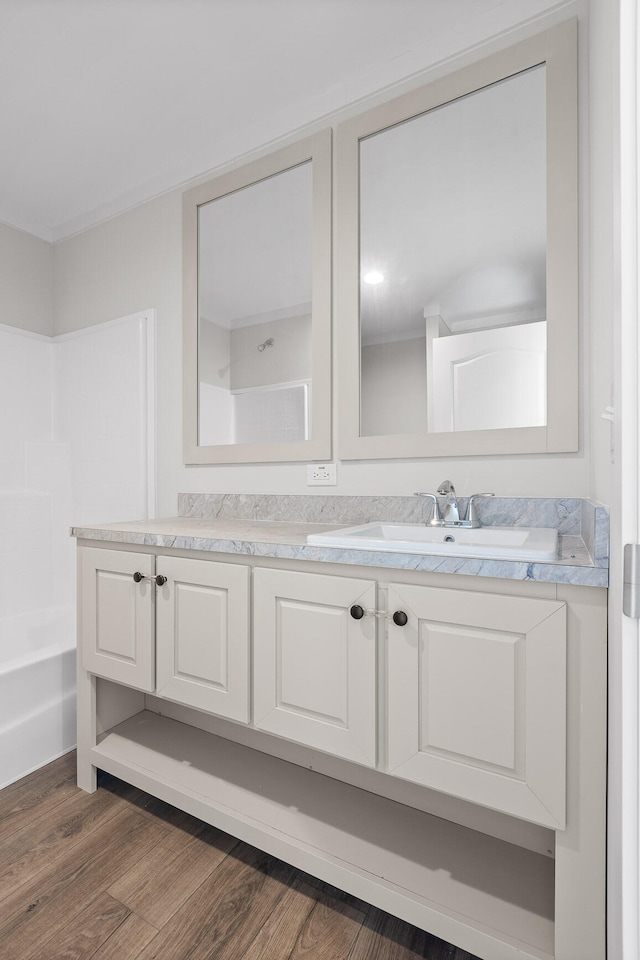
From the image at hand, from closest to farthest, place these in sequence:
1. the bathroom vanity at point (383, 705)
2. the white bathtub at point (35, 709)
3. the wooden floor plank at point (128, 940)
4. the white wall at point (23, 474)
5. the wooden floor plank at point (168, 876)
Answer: the bathroom vanity at point (383, 705) → the wooden floor plank at point (128, 940) → the wooden floor plank at point (168, 876) → the white bathtub at point (35, 709) → the white wall at point (23, 474)

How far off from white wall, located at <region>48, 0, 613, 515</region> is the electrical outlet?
0.03 metres

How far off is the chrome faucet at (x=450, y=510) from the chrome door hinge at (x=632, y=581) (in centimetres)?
77

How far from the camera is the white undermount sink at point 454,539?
1.01 metres

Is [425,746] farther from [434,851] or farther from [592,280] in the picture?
[592,280]

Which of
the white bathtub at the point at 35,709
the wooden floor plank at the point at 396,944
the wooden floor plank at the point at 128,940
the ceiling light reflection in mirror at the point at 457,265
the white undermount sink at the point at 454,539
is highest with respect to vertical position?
the ceiling light reflection in mirror at the point at 457,265

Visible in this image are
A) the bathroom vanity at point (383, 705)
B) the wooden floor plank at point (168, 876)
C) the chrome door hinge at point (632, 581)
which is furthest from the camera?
the wooden floor plank at point (168, 876)

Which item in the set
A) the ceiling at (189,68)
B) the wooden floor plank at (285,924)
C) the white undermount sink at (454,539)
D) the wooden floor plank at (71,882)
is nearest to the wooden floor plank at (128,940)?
the wooden floor plank at (71,882)

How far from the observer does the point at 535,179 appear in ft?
4.74

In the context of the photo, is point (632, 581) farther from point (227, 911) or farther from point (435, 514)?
point (227, 911)

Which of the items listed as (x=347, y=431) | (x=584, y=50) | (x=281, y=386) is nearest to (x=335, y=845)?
(x=347, y=431)

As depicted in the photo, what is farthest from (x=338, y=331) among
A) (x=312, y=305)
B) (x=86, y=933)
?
(x=86, y=933)

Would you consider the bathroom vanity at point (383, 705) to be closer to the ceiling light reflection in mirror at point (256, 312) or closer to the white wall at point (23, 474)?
the ceiling light reflection in mirror at point (256, 312)

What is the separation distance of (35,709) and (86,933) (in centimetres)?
90

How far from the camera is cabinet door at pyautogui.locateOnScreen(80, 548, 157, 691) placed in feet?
5.07
